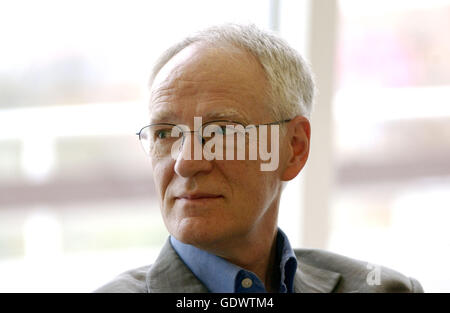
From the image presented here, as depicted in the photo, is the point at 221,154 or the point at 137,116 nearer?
the point at 221,154

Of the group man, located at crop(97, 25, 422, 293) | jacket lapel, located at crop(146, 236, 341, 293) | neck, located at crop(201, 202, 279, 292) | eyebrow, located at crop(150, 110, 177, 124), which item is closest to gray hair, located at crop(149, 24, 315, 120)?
man, located at crop(97, 25, 422, 293)

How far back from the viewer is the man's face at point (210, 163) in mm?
1281

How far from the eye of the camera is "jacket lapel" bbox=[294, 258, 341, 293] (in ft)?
4.77

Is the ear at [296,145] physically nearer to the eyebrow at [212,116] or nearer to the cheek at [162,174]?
the eyebrow at [212,116]

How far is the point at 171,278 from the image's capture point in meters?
1.34

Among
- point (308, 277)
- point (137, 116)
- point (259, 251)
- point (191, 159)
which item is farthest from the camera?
point (137, 116)

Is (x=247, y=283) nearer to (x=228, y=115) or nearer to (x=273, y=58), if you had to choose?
(x=228, y=115)

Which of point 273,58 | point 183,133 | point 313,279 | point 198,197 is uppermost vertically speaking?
point 273,58

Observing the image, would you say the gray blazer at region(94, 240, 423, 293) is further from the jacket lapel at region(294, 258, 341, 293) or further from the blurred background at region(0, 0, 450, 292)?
the blurred background at region(0, 0, 450, 292)

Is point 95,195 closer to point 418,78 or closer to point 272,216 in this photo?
point 418,78

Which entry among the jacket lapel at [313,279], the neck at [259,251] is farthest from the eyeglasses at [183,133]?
the jacket lapel at [313,279]

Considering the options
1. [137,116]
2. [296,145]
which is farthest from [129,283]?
[137,116]

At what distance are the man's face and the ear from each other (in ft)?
0.26

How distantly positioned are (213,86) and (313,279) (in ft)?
1.63
